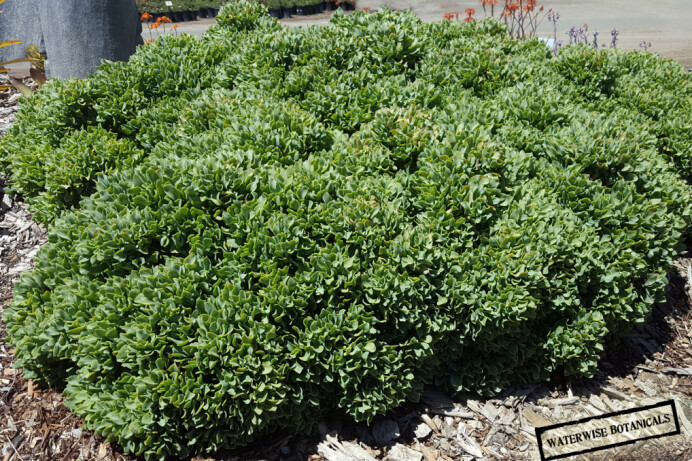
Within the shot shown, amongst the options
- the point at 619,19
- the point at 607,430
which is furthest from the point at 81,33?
the point at 619,19

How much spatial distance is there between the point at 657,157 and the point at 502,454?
9.24ft

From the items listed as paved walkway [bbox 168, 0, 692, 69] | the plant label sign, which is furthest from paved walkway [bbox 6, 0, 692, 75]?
the plant label sign

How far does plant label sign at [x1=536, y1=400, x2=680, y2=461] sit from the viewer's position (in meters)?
3.47

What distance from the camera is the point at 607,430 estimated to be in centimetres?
360

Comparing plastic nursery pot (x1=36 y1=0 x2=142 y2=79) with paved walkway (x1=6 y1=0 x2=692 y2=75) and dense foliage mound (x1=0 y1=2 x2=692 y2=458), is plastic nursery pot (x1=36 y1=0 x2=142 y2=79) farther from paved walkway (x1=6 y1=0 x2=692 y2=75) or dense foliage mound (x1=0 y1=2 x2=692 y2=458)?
paved walkway (x1=6 y1=0 x2=692 y2=75)

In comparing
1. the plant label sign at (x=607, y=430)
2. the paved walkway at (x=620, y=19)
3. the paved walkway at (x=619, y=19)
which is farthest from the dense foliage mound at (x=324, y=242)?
the paved walkway at (x=620, y=19)

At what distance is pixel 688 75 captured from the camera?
5777mm

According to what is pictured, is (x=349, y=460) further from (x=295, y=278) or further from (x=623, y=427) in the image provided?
(x=623, y=427)

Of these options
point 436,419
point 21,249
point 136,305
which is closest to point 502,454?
point 436,419

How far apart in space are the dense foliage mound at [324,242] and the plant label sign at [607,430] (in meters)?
0.35

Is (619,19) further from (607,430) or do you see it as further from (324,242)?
(324,242)

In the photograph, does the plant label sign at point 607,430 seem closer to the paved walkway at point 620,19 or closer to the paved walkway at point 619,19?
the paved walkway at point 619,19

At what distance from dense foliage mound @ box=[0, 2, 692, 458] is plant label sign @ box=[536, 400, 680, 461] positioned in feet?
1.15

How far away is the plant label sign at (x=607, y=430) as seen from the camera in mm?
3471
